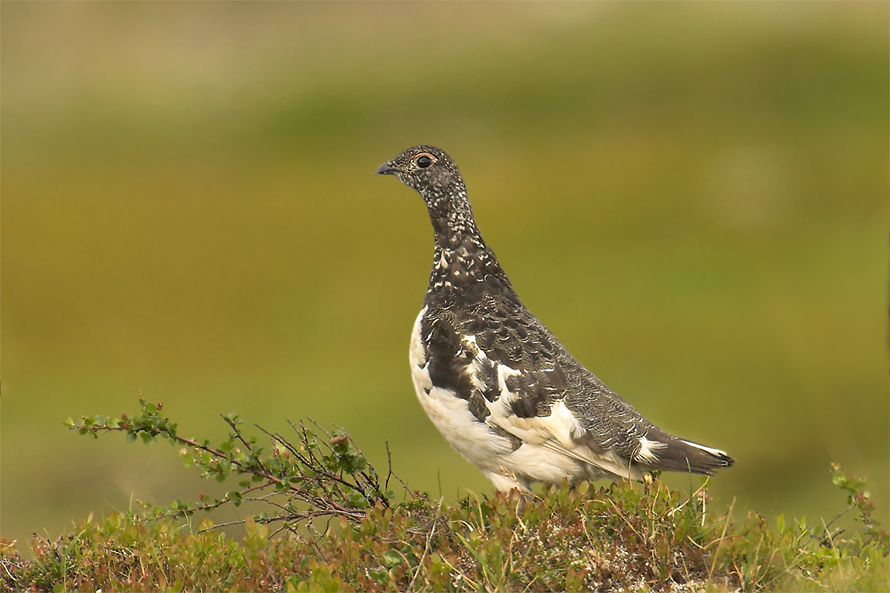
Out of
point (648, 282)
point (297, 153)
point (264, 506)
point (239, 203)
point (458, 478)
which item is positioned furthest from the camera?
point (297, 153)

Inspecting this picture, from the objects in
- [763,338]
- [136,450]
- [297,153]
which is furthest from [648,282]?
[136,450]

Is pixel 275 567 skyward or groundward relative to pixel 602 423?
groundward

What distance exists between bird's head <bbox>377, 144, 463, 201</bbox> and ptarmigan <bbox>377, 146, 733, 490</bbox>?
97 centimetres

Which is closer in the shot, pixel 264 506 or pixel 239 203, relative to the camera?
pixel 264 506

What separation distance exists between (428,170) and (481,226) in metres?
22.6

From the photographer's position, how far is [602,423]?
5770 mm

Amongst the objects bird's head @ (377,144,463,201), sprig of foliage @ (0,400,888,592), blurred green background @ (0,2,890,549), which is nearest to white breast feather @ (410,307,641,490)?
sprig of foliage @ (0,400,888,592)

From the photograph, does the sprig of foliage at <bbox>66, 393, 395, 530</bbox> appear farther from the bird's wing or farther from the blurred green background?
the blurred green background

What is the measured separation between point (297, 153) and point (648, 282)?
14573 millimetres

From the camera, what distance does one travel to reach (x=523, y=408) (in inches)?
223

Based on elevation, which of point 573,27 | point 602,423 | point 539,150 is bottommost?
point 602,423

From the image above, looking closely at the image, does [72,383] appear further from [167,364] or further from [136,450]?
[136,450]

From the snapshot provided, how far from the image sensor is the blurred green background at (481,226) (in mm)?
22562

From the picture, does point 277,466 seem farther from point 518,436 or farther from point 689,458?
point 689,458
